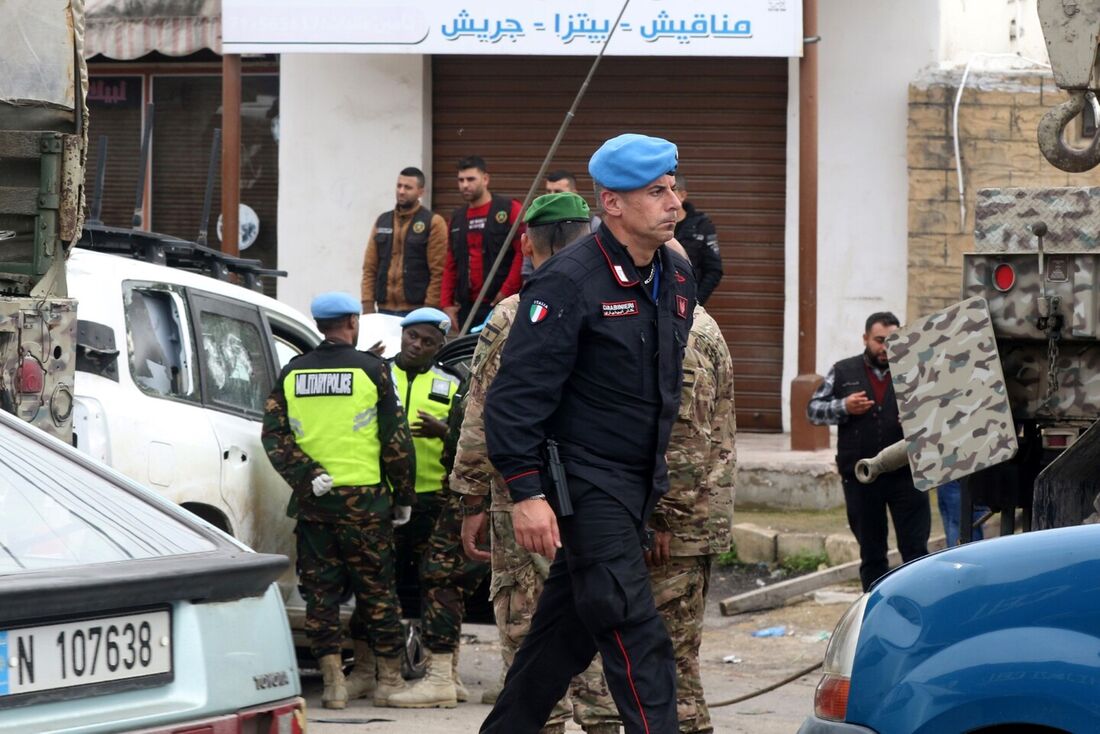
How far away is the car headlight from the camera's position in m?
3.87

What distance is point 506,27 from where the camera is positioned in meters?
12.5

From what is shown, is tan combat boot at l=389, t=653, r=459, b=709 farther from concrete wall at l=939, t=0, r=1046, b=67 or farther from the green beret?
concrete wall at l=939, t=0, r=1046, b=67

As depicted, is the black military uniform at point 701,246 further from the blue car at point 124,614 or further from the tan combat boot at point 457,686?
the blue car at point 124,614

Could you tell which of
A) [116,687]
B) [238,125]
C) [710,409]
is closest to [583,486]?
[710,409]

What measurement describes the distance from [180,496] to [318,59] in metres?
7.65

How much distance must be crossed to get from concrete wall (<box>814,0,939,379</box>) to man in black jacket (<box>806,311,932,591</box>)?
364cm

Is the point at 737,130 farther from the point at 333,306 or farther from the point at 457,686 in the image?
the point at 457,686

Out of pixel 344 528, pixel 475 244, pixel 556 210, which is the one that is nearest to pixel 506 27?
pixel 475 244

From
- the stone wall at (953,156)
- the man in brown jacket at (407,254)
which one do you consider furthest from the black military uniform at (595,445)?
the stone wall at (953,156)

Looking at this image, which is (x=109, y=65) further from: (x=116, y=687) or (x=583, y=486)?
(x=116, y=687)

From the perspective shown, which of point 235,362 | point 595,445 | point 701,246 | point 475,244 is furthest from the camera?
point 475,244

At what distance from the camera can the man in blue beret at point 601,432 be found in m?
4.40

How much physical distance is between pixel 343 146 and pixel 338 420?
694 centimetres

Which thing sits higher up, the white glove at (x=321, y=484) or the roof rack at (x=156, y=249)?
the roof rack at (x=156, y=249)
